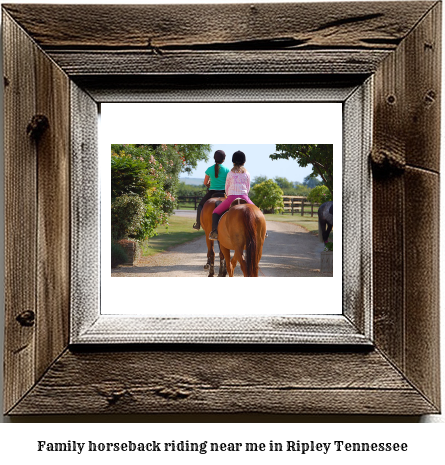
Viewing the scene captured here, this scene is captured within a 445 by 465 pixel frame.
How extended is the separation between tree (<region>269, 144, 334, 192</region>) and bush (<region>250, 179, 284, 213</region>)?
155 millimetres

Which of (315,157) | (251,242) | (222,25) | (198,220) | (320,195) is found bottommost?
(251,242)

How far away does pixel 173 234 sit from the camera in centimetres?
178

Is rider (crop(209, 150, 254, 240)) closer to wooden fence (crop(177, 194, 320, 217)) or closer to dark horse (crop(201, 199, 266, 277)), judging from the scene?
dark horse (crop(201, 199, 266, 277))

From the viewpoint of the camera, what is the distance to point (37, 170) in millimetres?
1494

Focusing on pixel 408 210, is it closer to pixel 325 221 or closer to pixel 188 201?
pixel 325 221

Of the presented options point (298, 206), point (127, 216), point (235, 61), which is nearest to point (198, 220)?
point (127, 216)

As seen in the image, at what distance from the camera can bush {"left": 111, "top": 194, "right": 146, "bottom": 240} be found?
1.62m

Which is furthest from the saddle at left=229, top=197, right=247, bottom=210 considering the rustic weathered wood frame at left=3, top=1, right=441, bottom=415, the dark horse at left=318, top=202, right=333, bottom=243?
the rustic weathered wood frame at left=3, top=1, right=441, bottom=415

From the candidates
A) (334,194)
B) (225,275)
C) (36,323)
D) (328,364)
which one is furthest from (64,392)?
(334,194)

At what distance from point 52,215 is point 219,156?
0.70 meters

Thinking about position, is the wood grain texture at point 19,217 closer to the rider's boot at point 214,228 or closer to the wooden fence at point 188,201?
the wooden fence at point 188,201

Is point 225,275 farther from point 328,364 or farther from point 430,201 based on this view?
point 430,201

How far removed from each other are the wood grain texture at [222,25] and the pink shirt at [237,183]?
498 millimetres

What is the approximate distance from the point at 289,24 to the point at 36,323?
149cm
